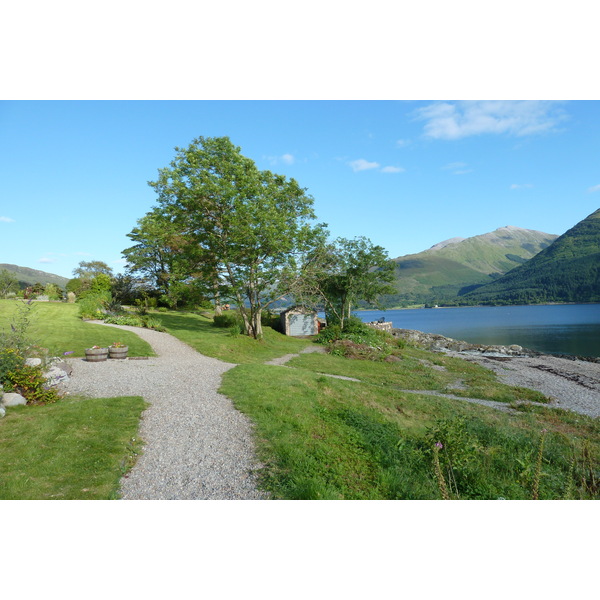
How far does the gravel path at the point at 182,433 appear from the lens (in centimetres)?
503

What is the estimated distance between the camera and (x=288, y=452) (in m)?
6.07

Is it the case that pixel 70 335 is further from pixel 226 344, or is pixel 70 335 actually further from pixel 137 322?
pixel 226 344

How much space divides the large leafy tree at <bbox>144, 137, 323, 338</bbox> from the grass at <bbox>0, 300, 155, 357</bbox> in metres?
6.48

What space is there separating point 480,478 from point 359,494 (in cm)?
254

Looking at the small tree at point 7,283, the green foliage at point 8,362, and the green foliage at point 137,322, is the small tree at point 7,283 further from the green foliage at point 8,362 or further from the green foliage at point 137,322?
the green foliage at point 8,362

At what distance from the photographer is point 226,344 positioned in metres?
20.9

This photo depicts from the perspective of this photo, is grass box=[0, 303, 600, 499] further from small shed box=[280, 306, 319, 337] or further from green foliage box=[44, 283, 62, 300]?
green foliage box=[44, 283, 62, 300]

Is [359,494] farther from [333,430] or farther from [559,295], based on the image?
[559,295]

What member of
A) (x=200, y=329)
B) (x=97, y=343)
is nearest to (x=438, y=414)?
(x=97, y=343)

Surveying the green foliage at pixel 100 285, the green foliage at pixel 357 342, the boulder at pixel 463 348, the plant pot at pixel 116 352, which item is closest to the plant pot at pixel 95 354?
the plant pot at pixel 116 352

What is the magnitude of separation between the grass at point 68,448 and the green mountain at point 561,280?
162 meters

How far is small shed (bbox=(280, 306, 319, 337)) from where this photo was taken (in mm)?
33188

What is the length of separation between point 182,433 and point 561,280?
186 metres

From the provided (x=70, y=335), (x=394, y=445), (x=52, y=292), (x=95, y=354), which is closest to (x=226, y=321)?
(x=70, y=335)
